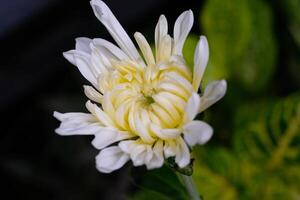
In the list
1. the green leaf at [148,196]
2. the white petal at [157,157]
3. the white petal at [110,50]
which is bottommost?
the green leaf at [148,196]

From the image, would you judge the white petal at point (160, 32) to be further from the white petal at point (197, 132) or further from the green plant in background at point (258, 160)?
the green plant in background at point (258, 160)

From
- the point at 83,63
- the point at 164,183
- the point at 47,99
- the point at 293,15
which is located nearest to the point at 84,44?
the point at 83,63

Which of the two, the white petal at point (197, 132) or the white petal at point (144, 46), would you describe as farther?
the white petal at point (144, 46)

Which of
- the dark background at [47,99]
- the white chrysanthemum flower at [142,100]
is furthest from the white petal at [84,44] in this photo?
the dark background at [47,99]

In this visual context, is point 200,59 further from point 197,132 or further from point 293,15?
point 293,15

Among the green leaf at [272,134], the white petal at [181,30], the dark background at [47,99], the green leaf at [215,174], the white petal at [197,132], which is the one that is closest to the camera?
the white petal at [197,132]

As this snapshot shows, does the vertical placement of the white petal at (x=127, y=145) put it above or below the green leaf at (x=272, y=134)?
above
